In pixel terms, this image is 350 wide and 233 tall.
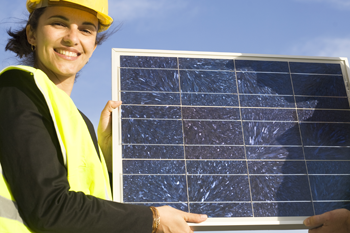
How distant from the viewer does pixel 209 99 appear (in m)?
3.29

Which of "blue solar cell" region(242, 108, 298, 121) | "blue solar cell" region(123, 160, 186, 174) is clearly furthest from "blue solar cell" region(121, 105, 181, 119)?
"blue solar cell" region(242, 108, 298, 121)

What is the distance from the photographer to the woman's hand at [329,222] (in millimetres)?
2965

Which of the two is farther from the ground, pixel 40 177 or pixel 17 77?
pixel 17 77

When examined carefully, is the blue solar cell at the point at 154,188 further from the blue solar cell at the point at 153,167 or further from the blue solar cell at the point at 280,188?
the blue solar cell at the point at 280,188

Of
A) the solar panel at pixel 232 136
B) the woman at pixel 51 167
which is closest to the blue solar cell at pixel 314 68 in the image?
→ the solar panel at pixel 232 136

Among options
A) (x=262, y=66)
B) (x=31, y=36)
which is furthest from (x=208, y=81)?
(x=31, y=36)

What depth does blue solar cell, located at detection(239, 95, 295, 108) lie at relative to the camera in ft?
11.1

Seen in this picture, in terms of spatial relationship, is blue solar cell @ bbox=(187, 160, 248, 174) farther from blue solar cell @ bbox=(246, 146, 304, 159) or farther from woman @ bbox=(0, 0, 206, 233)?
woman @ bbox=(0, 0, 206, 233)

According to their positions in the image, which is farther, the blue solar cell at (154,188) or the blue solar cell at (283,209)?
the blue solar cell at (283,209)

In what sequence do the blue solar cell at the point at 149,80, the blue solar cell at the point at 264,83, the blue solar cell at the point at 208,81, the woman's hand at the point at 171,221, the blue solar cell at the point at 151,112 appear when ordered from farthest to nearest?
the blue solar cell at the point at 264,83
the blue solar cell at the point at 208,81
the blue solar cell at the point at 149,80
the blue solar cell at the point at 151,112
the woman's hand at the point at 171,221

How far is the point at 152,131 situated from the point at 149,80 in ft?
1.62

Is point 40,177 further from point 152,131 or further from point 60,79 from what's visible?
point 152,131

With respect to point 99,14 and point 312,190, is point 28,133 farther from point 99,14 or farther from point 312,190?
point 312,190

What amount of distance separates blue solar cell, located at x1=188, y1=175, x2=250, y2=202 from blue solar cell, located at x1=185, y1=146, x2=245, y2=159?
0.56 feet
